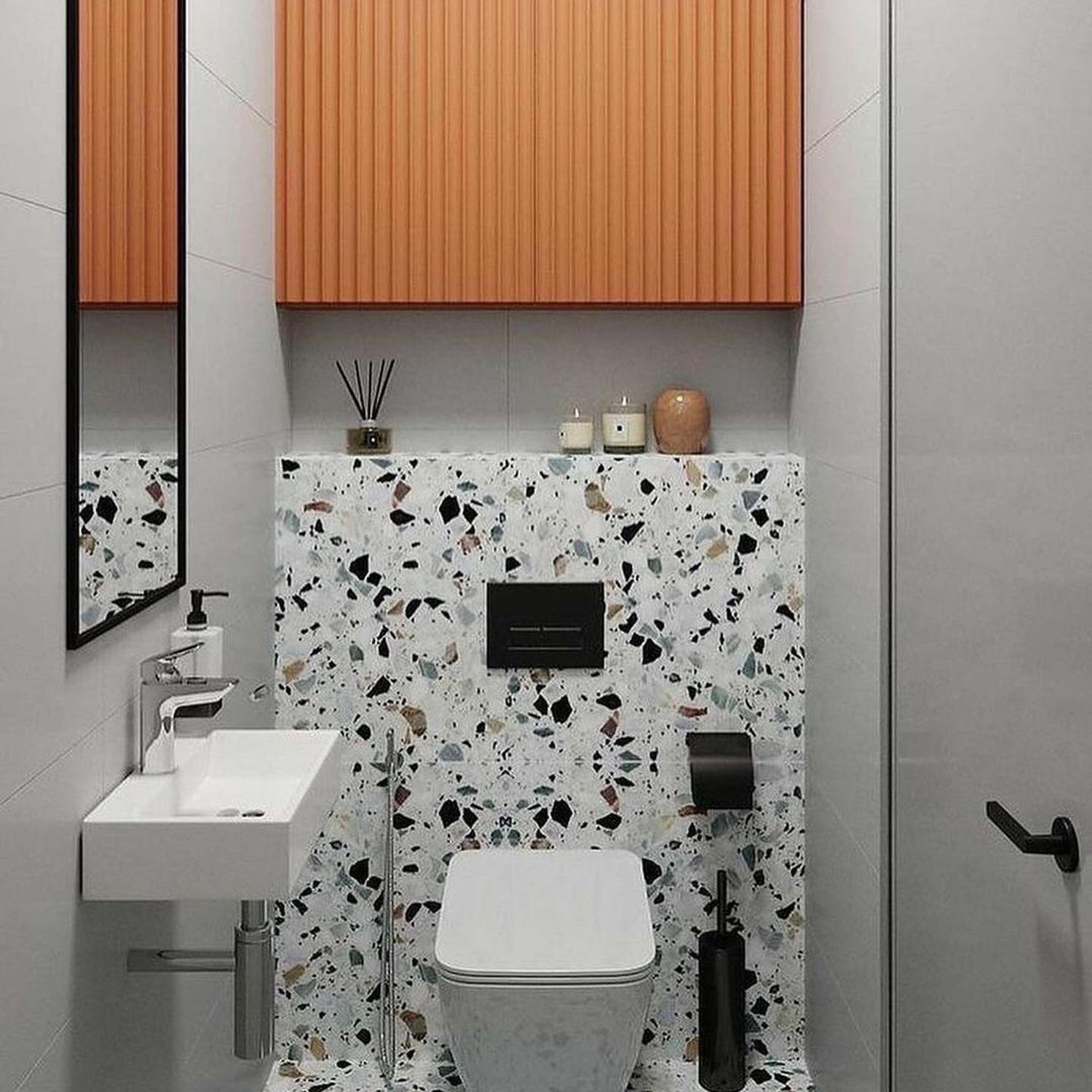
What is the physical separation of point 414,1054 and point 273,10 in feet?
7.13

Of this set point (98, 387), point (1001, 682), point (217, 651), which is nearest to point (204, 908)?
point (217, 651)

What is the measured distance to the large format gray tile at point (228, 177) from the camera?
2432mm

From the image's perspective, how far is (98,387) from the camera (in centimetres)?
193

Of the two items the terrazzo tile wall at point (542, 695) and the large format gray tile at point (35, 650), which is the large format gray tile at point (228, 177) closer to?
the terrazzo tile wall at point (542, 695)

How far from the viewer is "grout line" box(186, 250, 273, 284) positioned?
2.42m

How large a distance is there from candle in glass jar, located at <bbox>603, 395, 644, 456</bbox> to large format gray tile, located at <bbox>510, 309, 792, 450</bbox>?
0.11m

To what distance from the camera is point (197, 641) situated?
2.26 metres

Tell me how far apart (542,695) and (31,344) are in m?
1.56

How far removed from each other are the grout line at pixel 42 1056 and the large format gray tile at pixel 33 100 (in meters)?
0.95

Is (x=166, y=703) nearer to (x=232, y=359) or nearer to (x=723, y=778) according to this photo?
(x=232, y=359)

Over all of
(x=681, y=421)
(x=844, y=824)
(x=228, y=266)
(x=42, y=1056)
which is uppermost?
(x=228, y=266)

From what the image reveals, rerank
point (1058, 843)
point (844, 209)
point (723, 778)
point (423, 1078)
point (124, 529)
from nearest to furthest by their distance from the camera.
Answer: point (1058, 843)
point (124, 529)
point (844, 209)
point (723, 778)
point (423, 1078)

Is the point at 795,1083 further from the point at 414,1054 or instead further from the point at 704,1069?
the point at 414,1054

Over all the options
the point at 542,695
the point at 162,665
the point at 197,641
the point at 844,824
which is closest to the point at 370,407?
the point at 542,695
